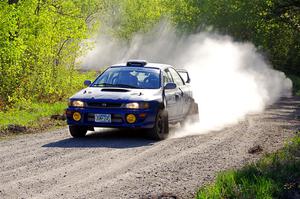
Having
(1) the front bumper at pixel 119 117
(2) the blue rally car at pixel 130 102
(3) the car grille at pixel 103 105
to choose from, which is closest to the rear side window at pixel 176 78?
(2) the blue rally car at pixel 130 102

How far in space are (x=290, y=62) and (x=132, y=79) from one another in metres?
28.1

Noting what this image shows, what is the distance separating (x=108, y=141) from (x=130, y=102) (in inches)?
36.6

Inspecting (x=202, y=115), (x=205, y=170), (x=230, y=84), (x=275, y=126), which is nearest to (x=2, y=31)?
(x=202, y=115)

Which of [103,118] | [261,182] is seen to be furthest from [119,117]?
[261,182]

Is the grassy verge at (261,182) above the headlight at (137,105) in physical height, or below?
below

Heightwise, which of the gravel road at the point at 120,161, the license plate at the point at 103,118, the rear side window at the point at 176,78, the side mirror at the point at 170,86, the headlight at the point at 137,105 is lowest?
the gravel road at the point at 120,161

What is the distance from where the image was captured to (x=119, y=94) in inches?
485

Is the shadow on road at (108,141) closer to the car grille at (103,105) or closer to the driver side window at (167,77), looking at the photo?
the car grille at (103,105)

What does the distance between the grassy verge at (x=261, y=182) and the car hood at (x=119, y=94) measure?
3966 mm

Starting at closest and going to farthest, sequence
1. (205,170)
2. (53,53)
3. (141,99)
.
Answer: (205,170)
(141,99)
(53,53)

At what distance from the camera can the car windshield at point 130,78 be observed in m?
13.1

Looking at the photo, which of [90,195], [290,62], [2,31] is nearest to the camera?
[90,195]

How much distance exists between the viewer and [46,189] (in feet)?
24.7

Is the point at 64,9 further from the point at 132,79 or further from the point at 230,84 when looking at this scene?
the point at 132,79
